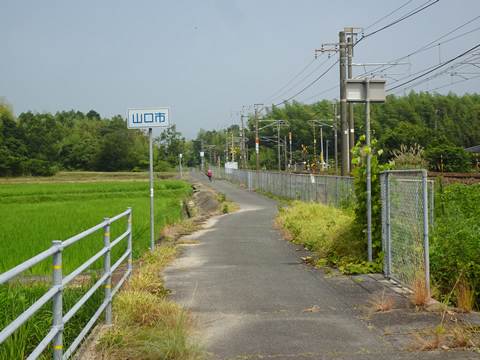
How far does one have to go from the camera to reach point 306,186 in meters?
28.5

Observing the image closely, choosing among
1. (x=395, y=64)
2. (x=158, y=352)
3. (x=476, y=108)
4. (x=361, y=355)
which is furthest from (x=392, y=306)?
(x=476, y=108)

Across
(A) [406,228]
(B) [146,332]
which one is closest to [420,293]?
(A) [406,228]

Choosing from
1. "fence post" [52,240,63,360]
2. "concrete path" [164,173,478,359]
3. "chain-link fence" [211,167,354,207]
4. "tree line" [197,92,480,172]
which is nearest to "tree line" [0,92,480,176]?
"tree line" [197,92,480,172]

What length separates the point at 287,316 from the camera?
685 centimetres

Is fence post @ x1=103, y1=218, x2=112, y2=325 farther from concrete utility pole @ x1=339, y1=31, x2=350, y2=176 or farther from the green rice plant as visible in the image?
concrete utility pole @ x1=339, y1=31, x2=350, y2=176

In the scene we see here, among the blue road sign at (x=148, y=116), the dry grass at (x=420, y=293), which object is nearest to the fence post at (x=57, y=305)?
the dry grass at (x=420, y=293)

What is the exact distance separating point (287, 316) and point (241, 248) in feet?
21.7

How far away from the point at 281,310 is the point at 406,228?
2.32 meters

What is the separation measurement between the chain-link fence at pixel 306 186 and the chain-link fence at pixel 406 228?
4636 millimetres

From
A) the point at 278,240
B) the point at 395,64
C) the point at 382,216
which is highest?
the point at 395,64

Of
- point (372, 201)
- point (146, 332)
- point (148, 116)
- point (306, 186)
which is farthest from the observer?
point (306, 186)

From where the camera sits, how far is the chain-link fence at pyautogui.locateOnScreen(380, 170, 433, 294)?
725cm

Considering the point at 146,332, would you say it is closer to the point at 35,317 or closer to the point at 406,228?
the point at 35,317

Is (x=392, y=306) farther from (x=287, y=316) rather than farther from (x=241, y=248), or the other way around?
(x=241, y=248)
